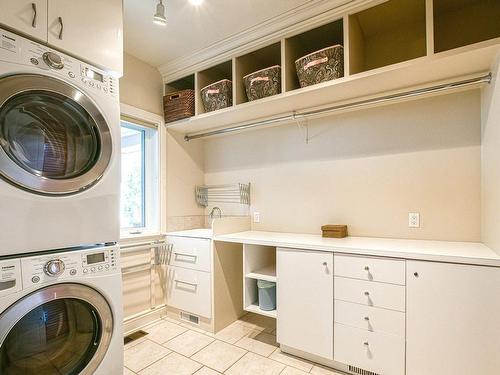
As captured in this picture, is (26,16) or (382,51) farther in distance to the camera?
(382,51)

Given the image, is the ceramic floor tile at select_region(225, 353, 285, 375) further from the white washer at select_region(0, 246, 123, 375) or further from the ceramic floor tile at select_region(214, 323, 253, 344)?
the white washer at select_region(0, 246, 123, 375)

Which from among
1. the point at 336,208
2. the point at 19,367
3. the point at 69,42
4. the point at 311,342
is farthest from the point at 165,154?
the point at 311,342

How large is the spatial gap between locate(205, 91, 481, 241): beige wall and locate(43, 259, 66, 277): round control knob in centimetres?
178

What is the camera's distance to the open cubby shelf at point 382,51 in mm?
1607

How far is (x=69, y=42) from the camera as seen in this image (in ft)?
4.55

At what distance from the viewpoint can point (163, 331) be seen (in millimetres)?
A: 2393

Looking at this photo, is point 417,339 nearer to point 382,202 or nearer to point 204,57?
point 382,202

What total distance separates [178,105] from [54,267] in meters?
1.83

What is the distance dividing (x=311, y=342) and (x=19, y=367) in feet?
5.30

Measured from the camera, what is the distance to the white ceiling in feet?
6.11

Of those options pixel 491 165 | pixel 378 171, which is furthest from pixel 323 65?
pixel 491 165

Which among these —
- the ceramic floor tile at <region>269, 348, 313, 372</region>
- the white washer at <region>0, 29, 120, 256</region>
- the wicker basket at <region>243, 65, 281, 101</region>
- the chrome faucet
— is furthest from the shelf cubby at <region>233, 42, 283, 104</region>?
the ceramic floor tile at <region>269, 348, 313, 372</region>

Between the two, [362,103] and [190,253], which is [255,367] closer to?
[190,253]

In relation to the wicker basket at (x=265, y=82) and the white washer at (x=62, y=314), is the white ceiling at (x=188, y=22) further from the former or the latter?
the white washer at (x=62, y=314)
